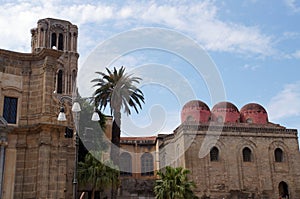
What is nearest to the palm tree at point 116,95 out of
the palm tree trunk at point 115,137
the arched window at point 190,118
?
Answer: the palm tree trunk at point 115,137

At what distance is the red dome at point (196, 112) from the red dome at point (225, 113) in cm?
90

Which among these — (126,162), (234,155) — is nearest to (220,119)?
(234,155)

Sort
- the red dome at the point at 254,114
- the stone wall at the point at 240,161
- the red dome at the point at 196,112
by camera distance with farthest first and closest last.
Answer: the red dome at the point at 254,114, the red dome at the point at 196,112, the stone wall at the point at 240,161

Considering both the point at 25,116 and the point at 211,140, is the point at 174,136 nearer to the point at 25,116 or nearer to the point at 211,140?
the point at 211,140

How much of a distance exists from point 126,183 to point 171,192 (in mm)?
8866

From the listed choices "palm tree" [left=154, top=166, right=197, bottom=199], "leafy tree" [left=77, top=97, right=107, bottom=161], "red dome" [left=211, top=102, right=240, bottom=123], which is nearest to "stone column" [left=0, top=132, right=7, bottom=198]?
"leafy tree" [left=77, top=97, right=107, bottom=161]

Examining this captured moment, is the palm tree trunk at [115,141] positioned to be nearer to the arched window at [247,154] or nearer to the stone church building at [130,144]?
the stone church building at [130,144]

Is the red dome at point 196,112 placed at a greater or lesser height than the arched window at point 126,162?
greater

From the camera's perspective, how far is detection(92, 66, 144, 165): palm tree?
33.2 metres

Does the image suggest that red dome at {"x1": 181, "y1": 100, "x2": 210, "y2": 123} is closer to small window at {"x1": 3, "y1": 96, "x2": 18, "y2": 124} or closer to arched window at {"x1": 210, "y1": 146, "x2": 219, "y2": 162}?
arched window at {"x1": 210, "y1": 146, "x2": 219, "y2": 162}

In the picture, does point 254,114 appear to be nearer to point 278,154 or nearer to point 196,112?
point 278,154

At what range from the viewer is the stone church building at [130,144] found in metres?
21.3

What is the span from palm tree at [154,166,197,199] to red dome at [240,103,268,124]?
51.1 ft

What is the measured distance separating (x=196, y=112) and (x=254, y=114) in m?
6.69
